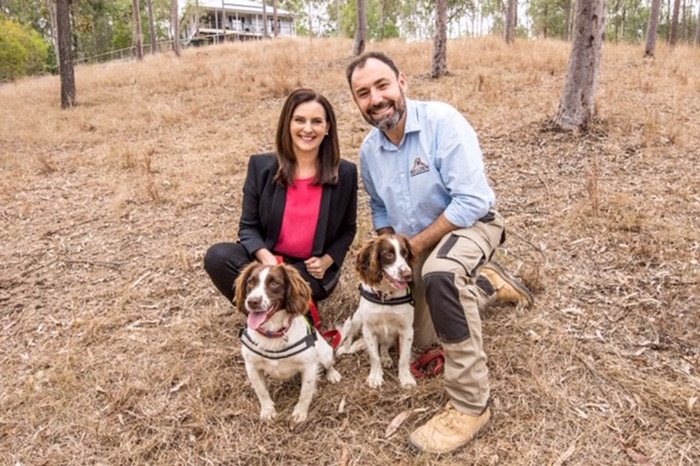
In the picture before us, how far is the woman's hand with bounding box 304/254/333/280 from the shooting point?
3.23m

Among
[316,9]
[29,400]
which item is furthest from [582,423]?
[316,9]

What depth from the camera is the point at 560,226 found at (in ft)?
14.5

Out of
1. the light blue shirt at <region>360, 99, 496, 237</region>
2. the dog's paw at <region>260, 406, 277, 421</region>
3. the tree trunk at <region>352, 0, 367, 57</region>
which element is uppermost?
the tree trunk at <region>352, 0, 367, 57</region>

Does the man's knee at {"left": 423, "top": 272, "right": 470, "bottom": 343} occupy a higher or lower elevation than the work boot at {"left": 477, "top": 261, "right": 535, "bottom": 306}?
higher

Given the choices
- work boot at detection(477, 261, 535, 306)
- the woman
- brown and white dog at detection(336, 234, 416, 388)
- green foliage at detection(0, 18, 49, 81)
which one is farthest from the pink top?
green foliage at detection(0, 18, 49, 81)

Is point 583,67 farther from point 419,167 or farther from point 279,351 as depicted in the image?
point 279,351

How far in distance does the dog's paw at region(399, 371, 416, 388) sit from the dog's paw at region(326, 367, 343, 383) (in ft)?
1.28

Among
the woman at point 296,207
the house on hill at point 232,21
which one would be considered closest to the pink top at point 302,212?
the woman at point 296,207

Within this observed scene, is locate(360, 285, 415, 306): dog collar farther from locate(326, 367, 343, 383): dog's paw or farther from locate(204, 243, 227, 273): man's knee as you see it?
locate(204, 243, 227, 273): man's knee

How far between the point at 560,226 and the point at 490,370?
2.00 metres

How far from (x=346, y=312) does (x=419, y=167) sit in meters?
1.35

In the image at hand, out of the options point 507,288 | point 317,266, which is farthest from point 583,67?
point 317,266

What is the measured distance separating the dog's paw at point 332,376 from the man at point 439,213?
0.62 metres

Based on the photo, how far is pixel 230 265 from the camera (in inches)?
127
